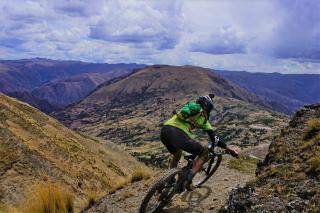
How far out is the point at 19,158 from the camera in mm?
25469

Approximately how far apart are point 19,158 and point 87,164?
5.26 m

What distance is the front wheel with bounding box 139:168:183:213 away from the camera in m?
11.0

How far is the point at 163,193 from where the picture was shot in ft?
37.3

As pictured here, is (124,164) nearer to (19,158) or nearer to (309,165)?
(19,158)

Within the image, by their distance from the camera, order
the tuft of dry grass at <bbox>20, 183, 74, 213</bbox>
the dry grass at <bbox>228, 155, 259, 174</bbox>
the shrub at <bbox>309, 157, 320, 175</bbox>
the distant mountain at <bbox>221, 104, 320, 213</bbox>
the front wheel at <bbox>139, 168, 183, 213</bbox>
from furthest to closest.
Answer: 1. the dry grass at <bbox>228, 155, 259, 174</bbox>
2. the tuft of dry grass at <bbox>20, 183, 74, 213</bbox>
3. the front wheel at <bbox>139, 168, 183, 213</bbox>
4. the shrub at <bbox>309, 157, 320, 175</bbox>
5. the distant mountain at <bbox>221, 104, 320, 213</bbox>

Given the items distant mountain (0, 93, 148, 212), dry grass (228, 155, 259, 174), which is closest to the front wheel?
dry grass (228, 155, 259, 174)

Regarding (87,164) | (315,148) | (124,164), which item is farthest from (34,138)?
(315,148)

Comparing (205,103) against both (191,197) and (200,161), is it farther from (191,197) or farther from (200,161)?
(191,197)

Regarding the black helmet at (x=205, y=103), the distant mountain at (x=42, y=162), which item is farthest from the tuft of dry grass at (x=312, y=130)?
the distant mountain at (x=42, y=162)

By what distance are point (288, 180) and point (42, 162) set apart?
62.1 feet

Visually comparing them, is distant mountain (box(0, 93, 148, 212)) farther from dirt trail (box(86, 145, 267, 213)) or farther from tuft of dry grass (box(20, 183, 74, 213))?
tuft of dry grass (box(20, 183, 74, 213))

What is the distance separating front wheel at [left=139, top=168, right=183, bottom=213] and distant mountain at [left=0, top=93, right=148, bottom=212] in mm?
9604

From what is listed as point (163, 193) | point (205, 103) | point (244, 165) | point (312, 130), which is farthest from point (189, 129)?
point (244, 165)

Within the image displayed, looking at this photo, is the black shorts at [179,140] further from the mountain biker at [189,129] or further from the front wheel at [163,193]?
the front wheel at [163,193]
